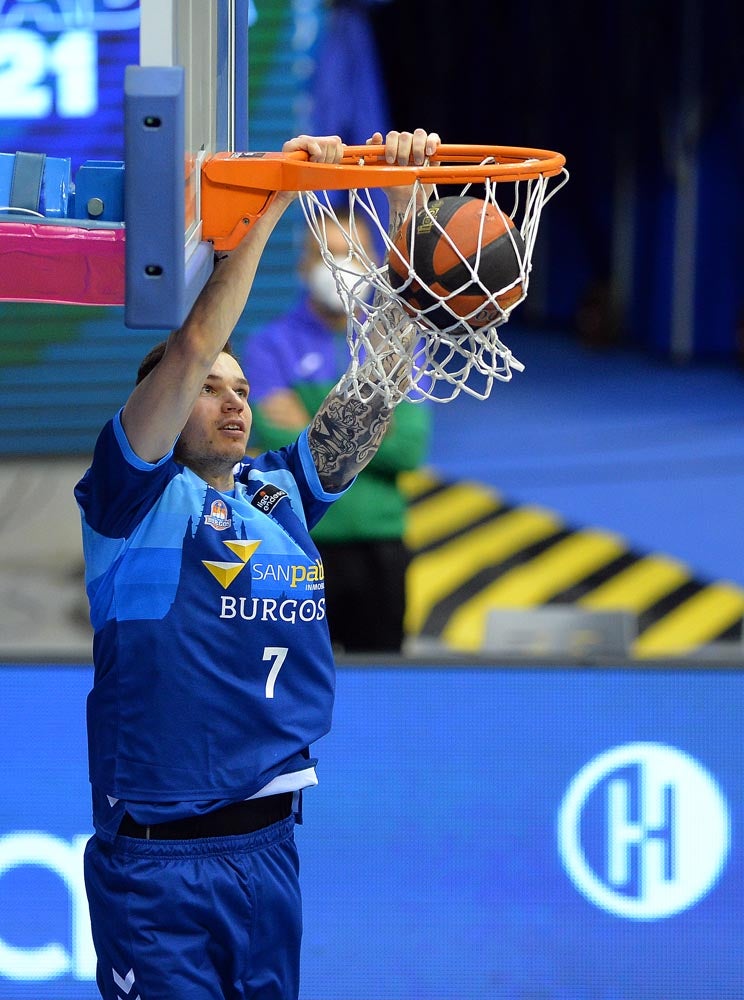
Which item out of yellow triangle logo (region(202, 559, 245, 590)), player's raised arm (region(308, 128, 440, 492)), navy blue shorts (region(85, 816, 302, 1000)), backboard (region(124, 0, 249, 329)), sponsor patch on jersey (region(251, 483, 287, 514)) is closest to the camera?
backboard (region(124, 0, 249, 329))

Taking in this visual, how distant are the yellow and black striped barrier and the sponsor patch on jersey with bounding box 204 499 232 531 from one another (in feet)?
12.4

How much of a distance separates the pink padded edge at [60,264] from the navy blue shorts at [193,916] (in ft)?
3.90

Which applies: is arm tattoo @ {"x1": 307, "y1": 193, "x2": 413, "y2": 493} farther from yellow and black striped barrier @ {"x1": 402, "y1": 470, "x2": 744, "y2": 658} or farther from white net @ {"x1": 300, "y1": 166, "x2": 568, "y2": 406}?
yellow and black striped barrier @ {"x1": 402, "y1": 470, "x2": 744, "y2": 658}

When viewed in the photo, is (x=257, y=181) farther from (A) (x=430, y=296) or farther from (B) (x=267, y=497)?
(B) (x=267, y=497)

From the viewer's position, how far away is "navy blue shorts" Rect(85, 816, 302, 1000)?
3.15 meters

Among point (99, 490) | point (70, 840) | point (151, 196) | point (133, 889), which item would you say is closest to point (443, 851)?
point (70, 840)

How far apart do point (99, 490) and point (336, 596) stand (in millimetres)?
2581

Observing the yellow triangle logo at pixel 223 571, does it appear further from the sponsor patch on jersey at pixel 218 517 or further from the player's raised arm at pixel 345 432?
the player's raised arm at pixel 345 432

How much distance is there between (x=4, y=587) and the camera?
8.09 meters

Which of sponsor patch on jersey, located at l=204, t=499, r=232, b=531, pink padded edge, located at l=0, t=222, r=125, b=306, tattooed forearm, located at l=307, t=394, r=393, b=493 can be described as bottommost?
sponsor patch on jersey, located at l=204, t=499, r=232, b=531

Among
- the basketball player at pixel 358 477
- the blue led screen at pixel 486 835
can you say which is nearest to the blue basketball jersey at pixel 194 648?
the blue led screen at pixel 486 835

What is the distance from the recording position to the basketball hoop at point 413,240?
115 inches

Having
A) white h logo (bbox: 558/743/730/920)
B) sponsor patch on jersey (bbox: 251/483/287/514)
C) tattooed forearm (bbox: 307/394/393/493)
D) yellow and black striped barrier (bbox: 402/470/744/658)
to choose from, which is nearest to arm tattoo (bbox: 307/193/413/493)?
tattooed forearm (bbox: 307/394/393/493)

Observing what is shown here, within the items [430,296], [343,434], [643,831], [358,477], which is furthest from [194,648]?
[358,477]
